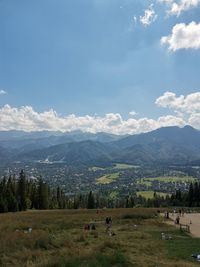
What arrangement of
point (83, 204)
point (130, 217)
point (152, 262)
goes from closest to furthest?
point (152, 262) → point (130, 217) → point (83, 204)

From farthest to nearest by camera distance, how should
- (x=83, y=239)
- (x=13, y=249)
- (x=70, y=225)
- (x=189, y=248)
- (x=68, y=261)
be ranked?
1. (x=70, y=225)
2. (x=83, y=239)
3. (x=189, y=248)
4. (x=13, y=249)
5. (x=68, y=261)

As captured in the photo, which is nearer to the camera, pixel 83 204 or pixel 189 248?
pixel 189 248

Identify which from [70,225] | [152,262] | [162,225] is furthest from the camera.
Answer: [162,225]

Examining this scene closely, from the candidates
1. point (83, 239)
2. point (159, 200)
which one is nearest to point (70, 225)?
point (83, 239)

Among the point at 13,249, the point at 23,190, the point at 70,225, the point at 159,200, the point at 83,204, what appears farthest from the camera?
the point at 159,200

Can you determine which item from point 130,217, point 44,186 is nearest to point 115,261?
point 130,217

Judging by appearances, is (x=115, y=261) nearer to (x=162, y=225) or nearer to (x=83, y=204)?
(x=162, y=225)

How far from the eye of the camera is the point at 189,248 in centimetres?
2639

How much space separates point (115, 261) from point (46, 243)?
6712mm

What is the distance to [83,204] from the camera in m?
139

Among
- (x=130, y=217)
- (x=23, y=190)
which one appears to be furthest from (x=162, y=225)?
(x=23, y=190)

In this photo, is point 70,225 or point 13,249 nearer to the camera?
point 13,249

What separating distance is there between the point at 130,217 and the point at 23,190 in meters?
40.2

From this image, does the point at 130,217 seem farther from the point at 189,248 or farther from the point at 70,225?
the point at 189,248
